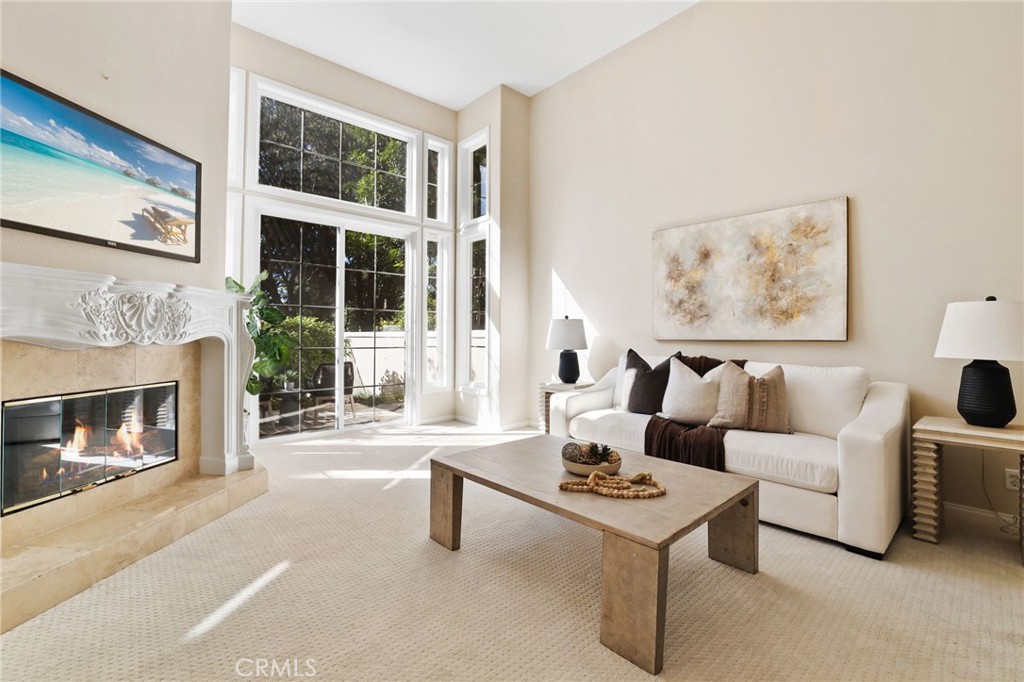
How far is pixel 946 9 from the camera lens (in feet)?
8.58

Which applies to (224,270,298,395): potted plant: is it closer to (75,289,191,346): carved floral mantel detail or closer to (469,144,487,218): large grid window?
(75,289,191,346): carved floral mantel detail

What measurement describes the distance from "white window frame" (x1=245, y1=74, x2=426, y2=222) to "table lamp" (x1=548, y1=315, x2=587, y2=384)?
2.03 m

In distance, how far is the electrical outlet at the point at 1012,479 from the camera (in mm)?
2424

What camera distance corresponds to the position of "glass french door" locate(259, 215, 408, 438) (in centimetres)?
428

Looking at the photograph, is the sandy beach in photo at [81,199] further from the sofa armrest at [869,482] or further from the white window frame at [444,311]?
the sofa armrest at [869,482]

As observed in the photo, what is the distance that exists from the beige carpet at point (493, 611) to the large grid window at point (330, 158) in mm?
3156

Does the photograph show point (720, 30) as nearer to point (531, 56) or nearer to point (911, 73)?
point (911, 73)

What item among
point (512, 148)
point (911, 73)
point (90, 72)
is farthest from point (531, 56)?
point (90, 72)

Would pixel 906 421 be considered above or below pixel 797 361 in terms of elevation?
below

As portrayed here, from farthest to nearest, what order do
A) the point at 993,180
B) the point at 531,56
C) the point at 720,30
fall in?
the point at 531,56, the point at 720,30, the point at 993,180

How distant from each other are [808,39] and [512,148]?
2750 mm

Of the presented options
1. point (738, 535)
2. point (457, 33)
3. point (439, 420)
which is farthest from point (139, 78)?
point (439, 420)

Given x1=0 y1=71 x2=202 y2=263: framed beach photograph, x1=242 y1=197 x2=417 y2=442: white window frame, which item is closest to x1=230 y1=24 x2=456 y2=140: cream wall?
x1=242 y1=197 x2=417 y2=442: white window frame

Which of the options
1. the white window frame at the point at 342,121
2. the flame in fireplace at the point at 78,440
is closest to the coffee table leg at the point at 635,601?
the flame in fireplace at the point at 78,440
